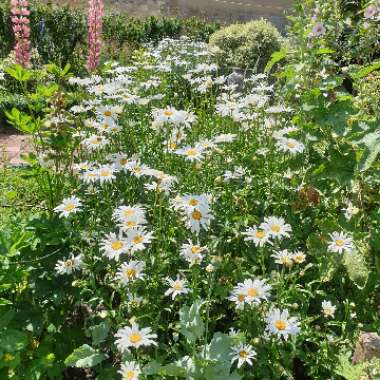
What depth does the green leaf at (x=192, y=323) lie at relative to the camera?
6.15 feet

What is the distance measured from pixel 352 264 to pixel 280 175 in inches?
23.7

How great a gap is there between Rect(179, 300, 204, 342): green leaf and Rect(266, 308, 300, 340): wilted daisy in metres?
0.27

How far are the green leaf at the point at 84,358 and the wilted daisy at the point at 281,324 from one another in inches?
28.1

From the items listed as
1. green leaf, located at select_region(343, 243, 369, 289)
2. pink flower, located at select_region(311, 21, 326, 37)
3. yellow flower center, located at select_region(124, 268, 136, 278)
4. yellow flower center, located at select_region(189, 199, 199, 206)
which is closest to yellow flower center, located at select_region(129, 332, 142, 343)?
yellow flower center, located at select_region(124, 268, 136, 278)

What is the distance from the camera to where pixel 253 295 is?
1978 millimetres

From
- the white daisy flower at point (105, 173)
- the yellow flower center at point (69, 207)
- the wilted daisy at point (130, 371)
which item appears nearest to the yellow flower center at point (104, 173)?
the white daisy flower at point (105, 173)

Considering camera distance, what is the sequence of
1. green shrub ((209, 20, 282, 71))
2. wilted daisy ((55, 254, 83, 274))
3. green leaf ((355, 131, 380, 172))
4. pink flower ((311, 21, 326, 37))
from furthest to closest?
green shrub ((209, 20, 282, 71)) → pink flower ((311, 21, 326, 37)) → green leaf ((355, 131, 380, 172)) → wilted daisy ((55, 254, 83, 274))

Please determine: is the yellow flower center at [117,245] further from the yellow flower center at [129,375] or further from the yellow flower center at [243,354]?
the yellow flower center at [243,354]

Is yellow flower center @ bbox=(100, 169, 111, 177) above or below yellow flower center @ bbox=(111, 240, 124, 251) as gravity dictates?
above

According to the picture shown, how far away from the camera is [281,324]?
1.90 meters

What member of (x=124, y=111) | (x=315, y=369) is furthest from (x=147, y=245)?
(x=124, y=111)

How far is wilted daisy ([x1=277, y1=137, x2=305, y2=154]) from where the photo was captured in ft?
8.34

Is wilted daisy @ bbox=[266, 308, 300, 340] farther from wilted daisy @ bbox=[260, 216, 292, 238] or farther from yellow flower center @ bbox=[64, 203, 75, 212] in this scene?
yellow flower center @ bbox=[64, 203, 75, 212]

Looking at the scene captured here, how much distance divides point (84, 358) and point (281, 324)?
2.72ft
